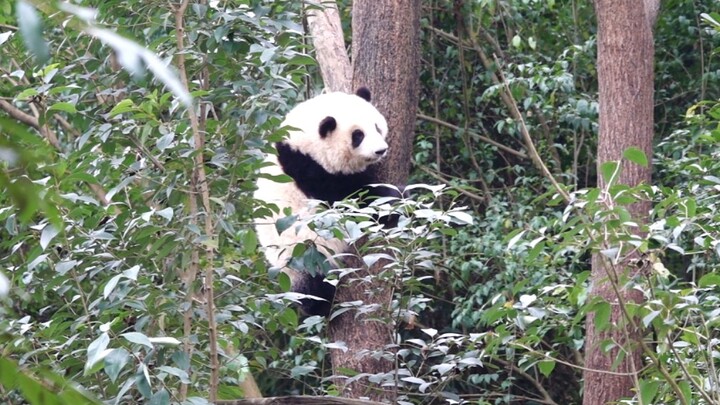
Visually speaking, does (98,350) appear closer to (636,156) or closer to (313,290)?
(636,156)

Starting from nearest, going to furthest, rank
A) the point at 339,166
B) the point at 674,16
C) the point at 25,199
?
the point at 25,199 < the point at 339,166 < the point at 674,16

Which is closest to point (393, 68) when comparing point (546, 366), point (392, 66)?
point (392, 66)

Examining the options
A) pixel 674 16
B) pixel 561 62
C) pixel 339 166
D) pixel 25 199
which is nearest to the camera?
pixel 25 199

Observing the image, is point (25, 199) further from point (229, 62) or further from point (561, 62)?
point (561, 62)

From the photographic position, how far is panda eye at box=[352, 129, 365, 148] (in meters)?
4.31

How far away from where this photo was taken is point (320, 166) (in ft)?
15.0

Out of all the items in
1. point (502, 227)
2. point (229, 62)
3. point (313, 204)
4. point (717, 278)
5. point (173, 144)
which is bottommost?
point (502, 227)

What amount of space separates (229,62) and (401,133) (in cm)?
132

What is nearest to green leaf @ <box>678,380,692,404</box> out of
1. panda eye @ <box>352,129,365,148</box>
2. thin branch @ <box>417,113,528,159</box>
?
panda eye @ <box>352,129,365,148</box>

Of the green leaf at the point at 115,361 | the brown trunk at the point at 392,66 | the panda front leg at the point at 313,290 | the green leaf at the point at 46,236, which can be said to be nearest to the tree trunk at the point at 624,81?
the brown trunk at the point at 392,66

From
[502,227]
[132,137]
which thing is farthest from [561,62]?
[132,137]

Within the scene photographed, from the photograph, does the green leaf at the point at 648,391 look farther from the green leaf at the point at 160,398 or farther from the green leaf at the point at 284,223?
the green leaf at the point at 160,398

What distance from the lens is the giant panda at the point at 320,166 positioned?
430 centimetres

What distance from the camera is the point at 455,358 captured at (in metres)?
3.10
